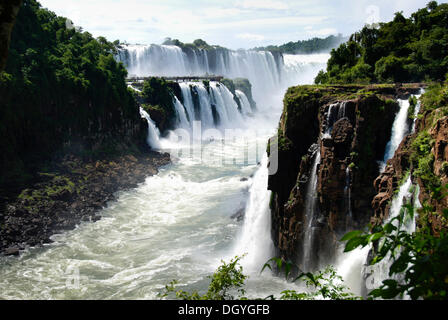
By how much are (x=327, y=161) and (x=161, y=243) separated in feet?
36.7

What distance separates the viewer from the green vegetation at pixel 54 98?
89.9 feet

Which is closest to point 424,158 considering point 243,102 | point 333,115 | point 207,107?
point 333,115

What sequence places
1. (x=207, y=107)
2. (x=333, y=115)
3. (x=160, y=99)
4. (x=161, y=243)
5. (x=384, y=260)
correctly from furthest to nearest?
(x=207, y=107)
(x=160, y=99)
(x=161, y=243)
(x=333, y=115)
(x=384, y=260)

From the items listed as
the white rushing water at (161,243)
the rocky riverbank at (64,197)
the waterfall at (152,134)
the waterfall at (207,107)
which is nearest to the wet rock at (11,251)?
the rocky riverbank at (64,197)

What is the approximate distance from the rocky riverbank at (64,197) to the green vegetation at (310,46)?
9917cm

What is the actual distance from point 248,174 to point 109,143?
1438 cm

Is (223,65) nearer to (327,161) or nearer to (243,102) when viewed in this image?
(243,102)

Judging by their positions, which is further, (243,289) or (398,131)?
(398,131)

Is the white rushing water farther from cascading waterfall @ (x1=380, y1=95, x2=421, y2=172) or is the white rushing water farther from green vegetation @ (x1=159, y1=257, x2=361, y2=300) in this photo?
green vegetation @ (x1=159, y1=257, x2=361, y2=300)

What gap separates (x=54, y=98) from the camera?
105 feet

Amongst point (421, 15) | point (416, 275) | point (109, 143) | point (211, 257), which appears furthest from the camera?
point (109, 143)
